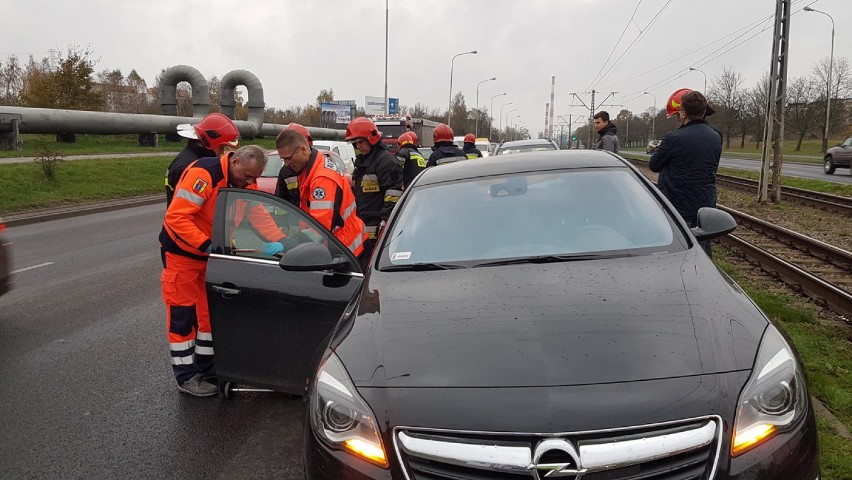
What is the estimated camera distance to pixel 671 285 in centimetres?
241

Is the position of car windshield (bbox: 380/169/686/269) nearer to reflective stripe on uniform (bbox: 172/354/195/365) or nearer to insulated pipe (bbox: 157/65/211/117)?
reflective stripe on uniform (bbox: 172/354/195/365)

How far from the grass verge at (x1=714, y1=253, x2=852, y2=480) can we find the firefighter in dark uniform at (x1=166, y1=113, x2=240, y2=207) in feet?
12.4

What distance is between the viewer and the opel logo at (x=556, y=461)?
5.64 feet

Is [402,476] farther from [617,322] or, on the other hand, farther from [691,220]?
[691,220]

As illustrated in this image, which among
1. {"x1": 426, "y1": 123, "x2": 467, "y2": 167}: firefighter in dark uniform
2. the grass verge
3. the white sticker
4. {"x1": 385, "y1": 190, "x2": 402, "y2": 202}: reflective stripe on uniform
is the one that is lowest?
the grass verge

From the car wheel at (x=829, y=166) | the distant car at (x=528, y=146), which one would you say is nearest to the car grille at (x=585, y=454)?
the distant car at (x=528, y=146)

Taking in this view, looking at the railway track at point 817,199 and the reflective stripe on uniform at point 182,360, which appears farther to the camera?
the railway track at point 817,199

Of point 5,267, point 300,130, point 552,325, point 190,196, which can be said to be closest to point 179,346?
point 190,196

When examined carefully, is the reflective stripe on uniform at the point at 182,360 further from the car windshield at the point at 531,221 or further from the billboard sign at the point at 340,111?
the billboard sign at the point at 340,111

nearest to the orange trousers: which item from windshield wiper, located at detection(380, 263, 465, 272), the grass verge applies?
windshield wiper, located at detection(380, 263, 465, 272)

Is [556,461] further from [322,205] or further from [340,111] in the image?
[340,111]

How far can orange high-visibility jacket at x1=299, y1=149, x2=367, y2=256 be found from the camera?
4234 millimetres

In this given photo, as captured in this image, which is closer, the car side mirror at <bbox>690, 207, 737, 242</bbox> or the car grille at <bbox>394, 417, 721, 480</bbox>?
the car grille at <bbox>394, 417, 721, 480</bbox>

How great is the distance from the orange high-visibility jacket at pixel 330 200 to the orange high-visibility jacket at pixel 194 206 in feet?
1.59
